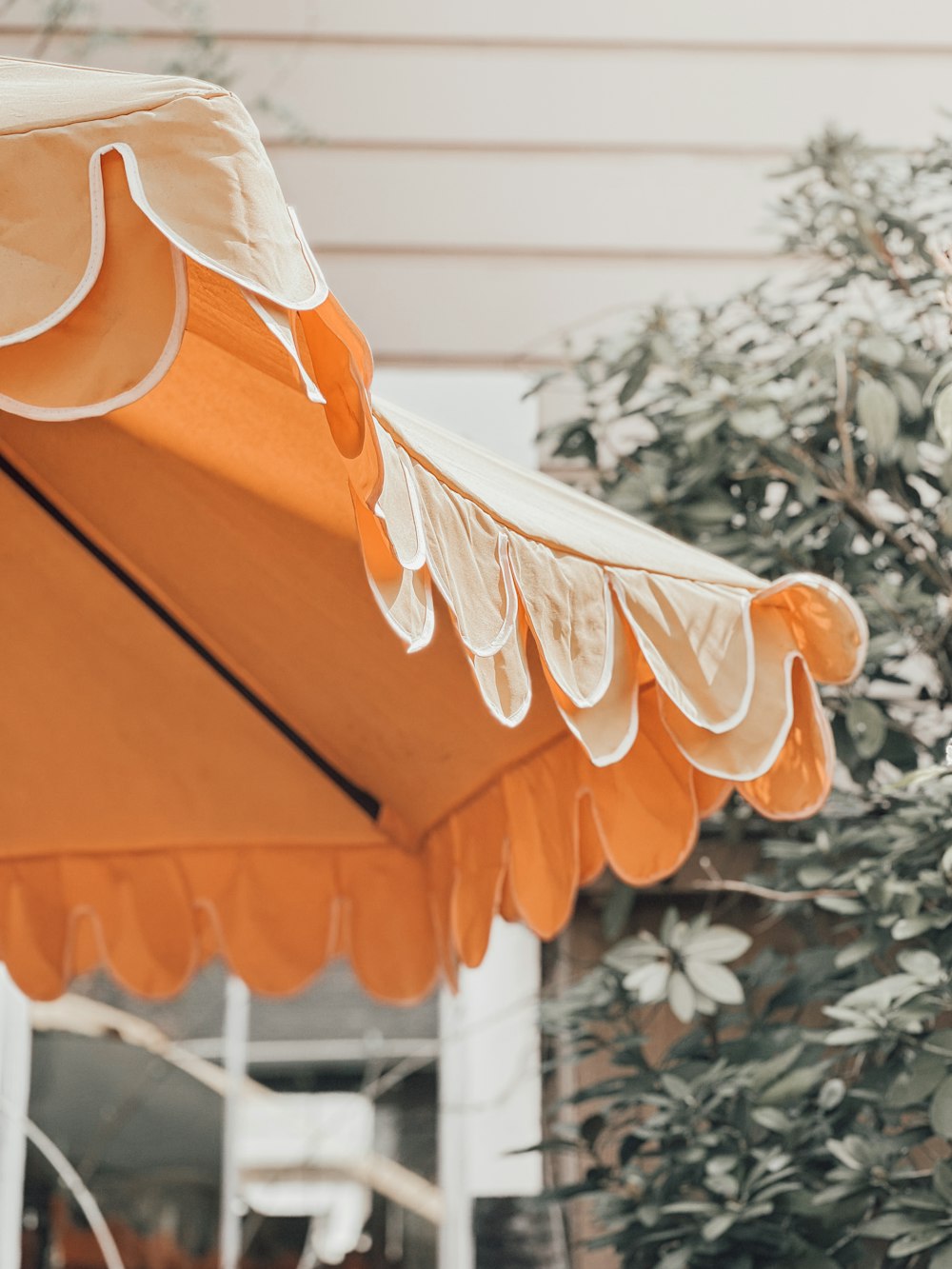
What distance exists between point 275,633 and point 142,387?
141 cm

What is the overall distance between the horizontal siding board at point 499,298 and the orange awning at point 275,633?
1.65m

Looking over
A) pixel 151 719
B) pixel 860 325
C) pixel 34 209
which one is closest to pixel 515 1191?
pixel 151 719

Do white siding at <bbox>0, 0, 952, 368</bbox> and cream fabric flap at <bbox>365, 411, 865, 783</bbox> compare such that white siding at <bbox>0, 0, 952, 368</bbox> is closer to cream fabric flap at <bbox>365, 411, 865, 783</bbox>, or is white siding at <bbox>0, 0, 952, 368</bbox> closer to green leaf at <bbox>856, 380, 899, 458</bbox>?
green leaf at <bbox>856, 380, 899, 458</bbox>

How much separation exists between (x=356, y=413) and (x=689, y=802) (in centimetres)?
125

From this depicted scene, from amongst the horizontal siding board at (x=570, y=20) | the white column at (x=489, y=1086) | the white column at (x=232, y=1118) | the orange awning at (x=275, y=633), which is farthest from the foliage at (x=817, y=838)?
the white column at (x=232, y=1118)

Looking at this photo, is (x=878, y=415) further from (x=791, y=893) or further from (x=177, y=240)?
(x=177, y=240)

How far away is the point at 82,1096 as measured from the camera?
4.27m

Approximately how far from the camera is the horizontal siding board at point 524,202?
4.23 meters

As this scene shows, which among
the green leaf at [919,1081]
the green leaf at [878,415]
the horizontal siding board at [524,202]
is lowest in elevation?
the green leaf at [919,1081]

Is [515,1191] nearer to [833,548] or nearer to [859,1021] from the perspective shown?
[859,1021]

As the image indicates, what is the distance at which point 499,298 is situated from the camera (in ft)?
13.8

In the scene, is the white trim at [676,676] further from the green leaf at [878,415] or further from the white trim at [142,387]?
the green leaf at [878,415]

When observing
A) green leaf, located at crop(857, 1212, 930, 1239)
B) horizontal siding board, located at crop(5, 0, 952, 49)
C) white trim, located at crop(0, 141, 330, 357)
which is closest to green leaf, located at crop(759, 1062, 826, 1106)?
green leaf, located at crop(857, 1212, 930, 1239)

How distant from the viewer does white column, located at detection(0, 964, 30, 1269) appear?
150 inches
